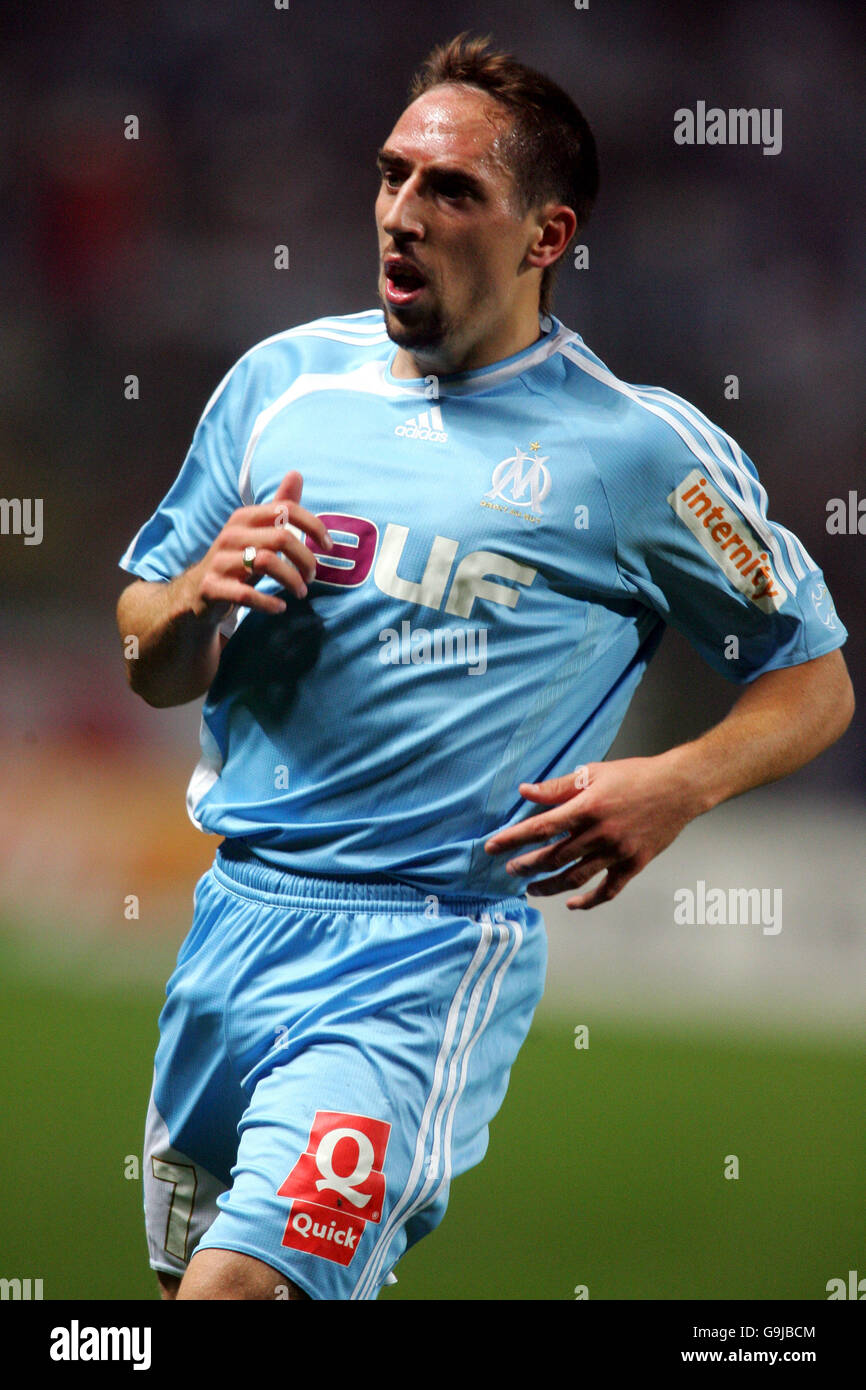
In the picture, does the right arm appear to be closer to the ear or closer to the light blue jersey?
the light blue jersey

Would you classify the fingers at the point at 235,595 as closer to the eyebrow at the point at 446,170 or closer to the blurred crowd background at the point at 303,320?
the eyebrow at the point at 446,170

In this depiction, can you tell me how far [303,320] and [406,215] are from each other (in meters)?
2.76

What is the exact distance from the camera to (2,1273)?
2.70 meters

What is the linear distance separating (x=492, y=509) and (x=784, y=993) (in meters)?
2.73

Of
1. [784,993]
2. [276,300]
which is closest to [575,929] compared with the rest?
[784,993]

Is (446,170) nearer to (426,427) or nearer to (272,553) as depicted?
(426,427)

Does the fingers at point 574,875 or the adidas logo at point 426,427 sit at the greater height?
the adidas logo at point 426,427

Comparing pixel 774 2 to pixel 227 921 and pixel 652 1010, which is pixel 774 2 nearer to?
pixel 652 1010

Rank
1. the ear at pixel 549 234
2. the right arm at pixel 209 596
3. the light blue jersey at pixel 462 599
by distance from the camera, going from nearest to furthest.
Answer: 1. the right arm at pixel 209 596
2. the light blue jersey at pixel 462 599
3. the ear at pixel 549 234

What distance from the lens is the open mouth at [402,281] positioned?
6.02 feet

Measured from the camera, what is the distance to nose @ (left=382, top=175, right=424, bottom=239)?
1.82 meters

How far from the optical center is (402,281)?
6.05ft

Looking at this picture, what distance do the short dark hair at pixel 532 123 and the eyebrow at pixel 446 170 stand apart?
72mm

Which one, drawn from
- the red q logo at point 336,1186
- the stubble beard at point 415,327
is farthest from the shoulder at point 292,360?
the red q logo at point 336,1186
